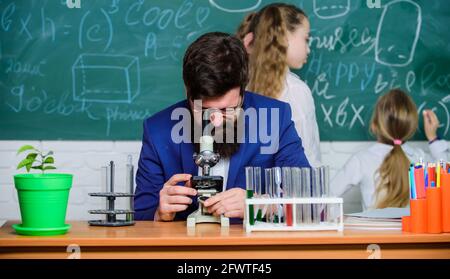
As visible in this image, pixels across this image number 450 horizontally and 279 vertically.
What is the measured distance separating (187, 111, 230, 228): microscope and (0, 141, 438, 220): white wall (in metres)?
2.12

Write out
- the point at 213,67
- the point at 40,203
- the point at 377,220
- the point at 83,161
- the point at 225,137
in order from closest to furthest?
the point at 40,203, the point at 377,220, the point at 213,67, the point at 225,137, the point at 83,161

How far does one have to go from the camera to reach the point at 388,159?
4.21 metres

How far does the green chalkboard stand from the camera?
4414mm

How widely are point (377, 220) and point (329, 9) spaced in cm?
244

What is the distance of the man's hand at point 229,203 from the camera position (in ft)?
7.40

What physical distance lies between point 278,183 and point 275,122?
613 millimetres

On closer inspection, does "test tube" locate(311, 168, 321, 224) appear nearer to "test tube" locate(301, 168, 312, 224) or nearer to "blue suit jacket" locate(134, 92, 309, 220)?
"test tube" locate(301, 168, 312, 224)

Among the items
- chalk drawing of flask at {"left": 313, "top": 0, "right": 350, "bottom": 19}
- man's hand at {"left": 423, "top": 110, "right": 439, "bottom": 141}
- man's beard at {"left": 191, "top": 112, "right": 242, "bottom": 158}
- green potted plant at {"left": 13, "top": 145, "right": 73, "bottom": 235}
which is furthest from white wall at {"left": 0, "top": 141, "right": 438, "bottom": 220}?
green potted plant at {"left": 13, "top": 145, "right": 73, "bottom": 235}

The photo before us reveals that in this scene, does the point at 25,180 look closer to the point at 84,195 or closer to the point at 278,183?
the point at 278,183

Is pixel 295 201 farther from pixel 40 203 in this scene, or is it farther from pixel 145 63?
pixel 145 63

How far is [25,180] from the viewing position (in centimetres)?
205

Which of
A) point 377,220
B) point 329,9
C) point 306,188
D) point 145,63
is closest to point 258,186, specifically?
point 306,188

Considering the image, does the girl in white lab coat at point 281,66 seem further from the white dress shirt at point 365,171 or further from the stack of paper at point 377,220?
the stack of paper at point 377,220

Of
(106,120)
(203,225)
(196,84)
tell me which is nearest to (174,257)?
(203,225)
